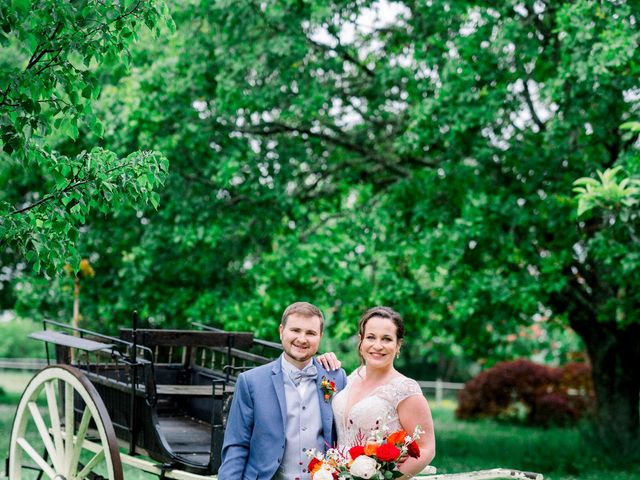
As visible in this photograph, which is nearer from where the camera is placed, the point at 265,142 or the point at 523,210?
the point at 523,210

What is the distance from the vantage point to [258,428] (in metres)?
4.45

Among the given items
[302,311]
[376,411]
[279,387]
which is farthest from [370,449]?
[302,311]

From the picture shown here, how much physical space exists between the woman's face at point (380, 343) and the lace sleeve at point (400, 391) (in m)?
0.13

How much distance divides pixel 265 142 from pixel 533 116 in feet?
11.8

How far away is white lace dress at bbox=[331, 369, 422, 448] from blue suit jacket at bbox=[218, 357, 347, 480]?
0.56ft

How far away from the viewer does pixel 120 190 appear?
568cm

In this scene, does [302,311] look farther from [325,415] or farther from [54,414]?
[54,414]

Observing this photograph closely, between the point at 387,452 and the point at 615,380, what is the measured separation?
10.6 meters

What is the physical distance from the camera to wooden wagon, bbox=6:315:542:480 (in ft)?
21.0

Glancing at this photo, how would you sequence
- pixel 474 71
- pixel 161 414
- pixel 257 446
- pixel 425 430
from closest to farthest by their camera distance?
pixel 425 430
pixel 257 446
pixel 161 414
pixel 474 71

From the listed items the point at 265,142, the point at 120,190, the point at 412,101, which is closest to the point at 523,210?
the point at 412,101

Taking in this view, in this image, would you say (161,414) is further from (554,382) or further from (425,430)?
(554,382)

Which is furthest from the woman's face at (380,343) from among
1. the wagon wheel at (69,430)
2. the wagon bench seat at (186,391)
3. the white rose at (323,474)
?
the wagon bench seat at (186,391)

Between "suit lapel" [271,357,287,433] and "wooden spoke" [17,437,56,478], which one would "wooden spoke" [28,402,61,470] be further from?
"suit lapel" [271,357,287,433]
